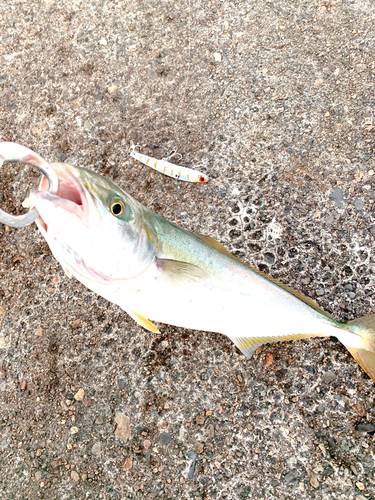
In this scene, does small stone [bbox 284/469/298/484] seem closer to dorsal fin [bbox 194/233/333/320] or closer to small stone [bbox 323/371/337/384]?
small stone [bbox 323/371/337/384]

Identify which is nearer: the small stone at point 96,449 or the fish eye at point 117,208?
the fish eye at point 117,208

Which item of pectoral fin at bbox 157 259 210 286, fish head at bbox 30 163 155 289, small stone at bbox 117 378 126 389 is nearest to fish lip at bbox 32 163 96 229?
fish head at bbox 30 163 155 289

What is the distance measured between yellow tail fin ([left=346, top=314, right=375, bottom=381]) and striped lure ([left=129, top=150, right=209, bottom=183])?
1.63 metres

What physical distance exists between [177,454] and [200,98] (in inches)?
118

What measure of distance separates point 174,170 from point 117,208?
133 centimetres

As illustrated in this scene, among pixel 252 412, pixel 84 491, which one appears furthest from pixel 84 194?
pixel 84 491

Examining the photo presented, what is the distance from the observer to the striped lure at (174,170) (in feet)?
10.3

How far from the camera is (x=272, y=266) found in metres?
2.90

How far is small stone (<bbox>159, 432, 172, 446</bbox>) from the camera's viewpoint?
268 cm

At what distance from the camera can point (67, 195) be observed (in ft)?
6.10

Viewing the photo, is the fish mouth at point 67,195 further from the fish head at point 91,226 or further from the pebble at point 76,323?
the pebble at point 76,323

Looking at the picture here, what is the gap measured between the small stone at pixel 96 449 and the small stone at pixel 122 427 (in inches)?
5.8

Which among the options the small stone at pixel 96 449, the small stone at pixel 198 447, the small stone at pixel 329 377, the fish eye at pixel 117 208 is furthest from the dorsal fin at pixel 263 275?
the small stone at pixel 96 449

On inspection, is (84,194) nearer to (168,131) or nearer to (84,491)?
(168,131)
